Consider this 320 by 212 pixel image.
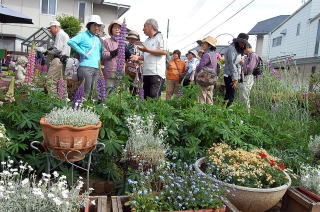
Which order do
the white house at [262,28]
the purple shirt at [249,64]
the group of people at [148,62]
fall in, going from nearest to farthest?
the group of people at [148,62]
the purple shirt at [249,64]
the white house at [262,28]

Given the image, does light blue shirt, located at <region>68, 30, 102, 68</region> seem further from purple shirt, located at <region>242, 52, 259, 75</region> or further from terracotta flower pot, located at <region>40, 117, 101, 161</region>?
purple shirt, located at <region>242, 52, 259, 75</region>

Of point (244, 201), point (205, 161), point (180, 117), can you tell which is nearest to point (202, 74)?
point (180, 117)

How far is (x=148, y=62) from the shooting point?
15.2 feet

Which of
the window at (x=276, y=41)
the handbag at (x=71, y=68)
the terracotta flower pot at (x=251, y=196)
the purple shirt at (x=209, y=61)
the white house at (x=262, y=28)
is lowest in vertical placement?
the terracotta flower pot at (x=251, y=196)

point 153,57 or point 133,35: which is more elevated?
point 133,35

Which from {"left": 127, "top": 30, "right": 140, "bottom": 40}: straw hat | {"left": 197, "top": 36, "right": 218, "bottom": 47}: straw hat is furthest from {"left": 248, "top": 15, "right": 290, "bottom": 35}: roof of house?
{"left": 127, "top": 30, "right": 140, "bottom": 40}: straw hat

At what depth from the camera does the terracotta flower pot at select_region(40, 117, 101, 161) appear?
2.10 m

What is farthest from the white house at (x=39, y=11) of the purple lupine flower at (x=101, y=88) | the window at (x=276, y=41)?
the purple lupine flower at (x=101, y=88)

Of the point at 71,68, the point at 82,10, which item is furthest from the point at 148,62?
the point at 82,10

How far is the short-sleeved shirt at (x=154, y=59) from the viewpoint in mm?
4500

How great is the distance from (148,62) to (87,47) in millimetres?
963

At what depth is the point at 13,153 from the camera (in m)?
2.64

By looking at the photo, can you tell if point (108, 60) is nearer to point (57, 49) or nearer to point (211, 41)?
point (57, 49)

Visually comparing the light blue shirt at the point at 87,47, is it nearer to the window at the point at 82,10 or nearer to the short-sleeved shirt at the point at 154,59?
the short-sleeved shirt at the point at 154,59
